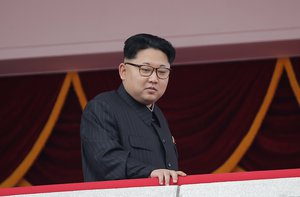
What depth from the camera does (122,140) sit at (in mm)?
1794

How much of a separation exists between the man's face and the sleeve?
9cm

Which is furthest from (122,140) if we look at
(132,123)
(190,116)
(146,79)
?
(190,116)

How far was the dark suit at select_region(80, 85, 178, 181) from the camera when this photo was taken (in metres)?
1.70

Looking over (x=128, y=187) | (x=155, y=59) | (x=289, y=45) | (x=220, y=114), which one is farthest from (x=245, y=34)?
(x=128, y=187)

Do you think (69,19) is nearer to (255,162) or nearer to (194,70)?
(194,70)

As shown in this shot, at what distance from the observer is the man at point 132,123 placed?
1716 millimetres

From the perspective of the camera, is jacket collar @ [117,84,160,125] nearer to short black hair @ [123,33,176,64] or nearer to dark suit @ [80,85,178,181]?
dark suit @ [80,85,178,181]

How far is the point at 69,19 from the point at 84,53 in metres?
0.25

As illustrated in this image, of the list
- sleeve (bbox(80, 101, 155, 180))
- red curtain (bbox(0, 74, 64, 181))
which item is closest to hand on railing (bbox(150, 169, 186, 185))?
sleeve (bbox(80, 101, 155, 180))

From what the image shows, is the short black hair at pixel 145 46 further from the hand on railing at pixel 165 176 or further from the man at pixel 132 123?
the hand on railing at pixel 165 176

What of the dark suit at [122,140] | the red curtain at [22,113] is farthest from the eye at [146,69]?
the red curtain at [22,113]

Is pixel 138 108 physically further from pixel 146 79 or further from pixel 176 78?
pixel 176 78

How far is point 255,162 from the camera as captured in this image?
4586 mm

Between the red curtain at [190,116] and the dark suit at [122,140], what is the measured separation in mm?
2730
